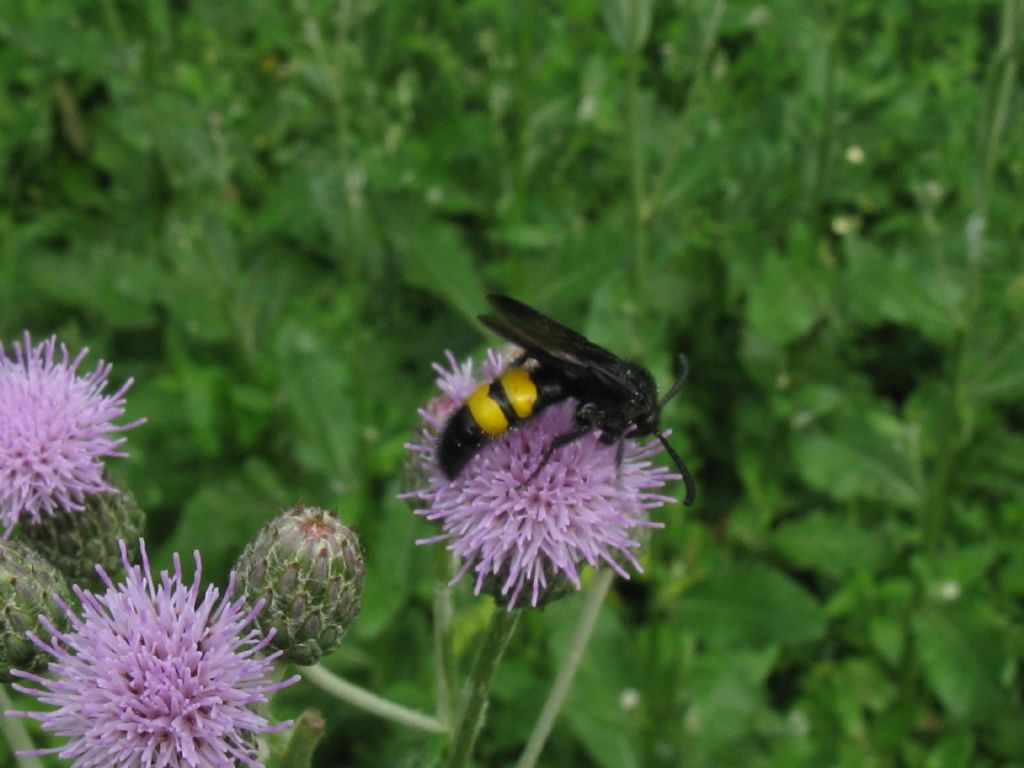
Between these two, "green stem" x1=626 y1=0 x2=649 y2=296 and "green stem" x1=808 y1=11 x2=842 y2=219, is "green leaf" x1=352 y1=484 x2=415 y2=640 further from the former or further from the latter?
"green stem" x1=808 y1=11 x2=842 y2=219

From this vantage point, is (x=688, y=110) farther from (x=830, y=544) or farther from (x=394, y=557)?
(x=394, y=557)

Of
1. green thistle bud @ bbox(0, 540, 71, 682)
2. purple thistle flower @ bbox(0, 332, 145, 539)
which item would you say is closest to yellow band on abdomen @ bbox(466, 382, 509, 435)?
purple thistle flower @ bbox(0, 332, 145, 539)

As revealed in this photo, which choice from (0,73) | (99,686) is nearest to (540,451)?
(99,686)

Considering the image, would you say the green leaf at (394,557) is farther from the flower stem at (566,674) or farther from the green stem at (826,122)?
the green stem at (826,122)

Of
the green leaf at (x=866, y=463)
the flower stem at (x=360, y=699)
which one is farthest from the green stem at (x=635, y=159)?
the flower stem at (x=360, y=699)

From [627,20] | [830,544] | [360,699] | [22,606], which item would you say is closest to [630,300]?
[627,20]
